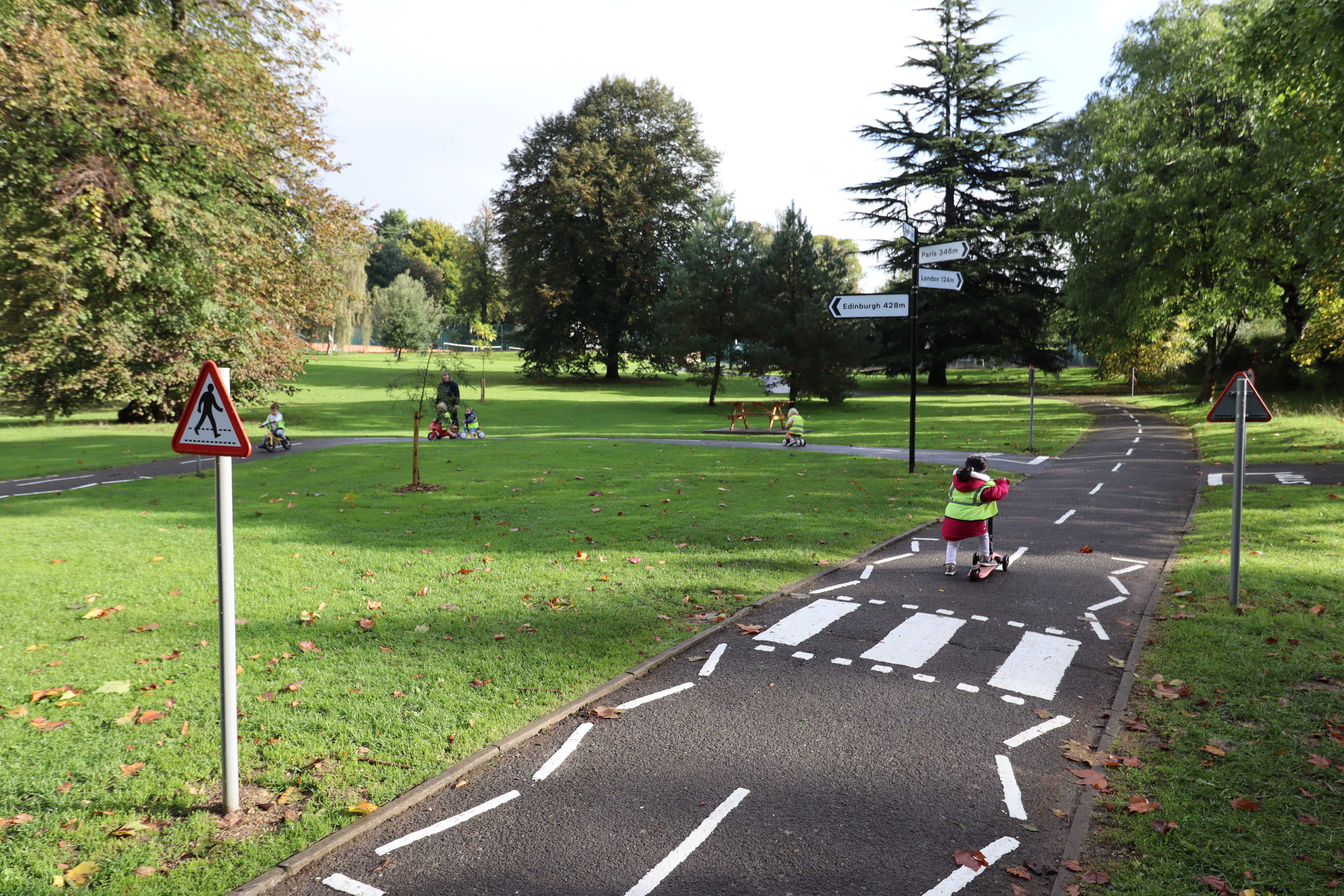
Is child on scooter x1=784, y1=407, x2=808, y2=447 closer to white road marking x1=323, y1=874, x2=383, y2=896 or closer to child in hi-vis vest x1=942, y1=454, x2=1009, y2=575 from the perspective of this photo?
child in hi-vis vest x1=942, y1=454, x2=1009, y2=575

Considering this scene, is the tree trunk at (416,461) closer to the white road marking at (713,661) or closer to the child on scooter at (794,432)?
the white road marking at (713,661)

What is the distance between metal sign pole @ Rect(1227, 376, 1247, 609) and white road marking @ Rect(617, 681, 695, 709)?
5624 millimetres

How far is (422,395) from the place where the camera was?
52.6ft

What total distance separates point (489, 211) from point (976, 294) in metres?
55.9

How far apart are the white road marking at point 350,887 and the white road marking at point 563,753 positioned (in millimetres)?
1092

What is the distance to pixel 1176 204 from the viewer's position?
29344 millimetres

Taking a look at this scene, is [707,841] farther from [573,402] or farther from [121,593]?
[573,402]

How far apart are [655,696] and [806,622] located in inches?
83.3

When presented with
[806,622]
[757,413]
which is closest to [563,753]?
[806,622]

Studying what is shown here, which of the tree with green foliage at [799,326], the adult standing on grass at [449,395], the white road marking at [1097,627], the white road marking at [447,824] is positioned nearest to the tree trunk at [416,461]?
the adult standing on grass at [449,395]

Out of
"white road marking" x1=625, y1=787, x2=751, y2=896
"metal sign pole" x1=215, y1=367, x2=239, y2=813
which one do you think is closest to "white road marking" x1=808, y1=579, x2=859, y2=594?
"white road marking" x1=625, y1=787, x2=751, y2=896

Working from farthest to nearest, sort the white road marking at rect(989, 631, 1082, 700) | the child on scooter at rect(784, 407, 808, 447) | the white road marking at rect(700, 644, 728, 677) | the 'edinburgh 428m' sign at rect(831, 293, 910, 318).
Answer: the child on scooter at rect(784, 407, 808, 447) < the 'edinburgh 428m' sign at rect(831, 293, 910, 318) < the white road marking at rect(700, 644, 728, 677) < the white road marking at rect(989, 631, 1082, 700)

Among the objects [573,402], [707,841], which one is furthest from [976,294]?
[707,841]

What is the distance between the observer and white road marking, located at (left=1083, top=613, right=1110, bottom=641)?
22.2ft
